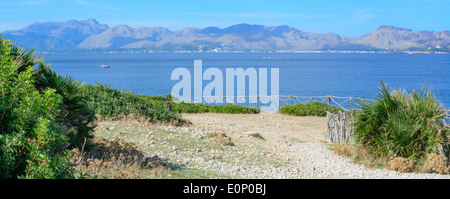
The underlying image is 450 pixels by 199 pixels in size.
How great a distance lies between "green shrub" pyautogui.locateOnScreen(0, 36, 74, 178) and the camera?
176 inches

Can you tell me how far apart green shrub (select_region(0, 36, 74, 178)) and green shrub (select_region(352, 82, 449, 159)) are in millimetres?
7382

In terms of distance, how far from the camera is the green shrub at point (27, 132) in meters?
4.46

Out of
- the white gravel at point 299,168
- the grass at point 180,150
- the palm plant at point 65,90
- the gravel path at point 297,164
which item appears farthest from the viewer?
the gravel path at point 297,164

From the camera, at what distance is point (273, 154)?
1035 cm

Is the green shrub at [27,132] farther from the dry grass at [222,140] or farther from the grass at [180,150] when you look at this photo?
the dry grass at [222,140]

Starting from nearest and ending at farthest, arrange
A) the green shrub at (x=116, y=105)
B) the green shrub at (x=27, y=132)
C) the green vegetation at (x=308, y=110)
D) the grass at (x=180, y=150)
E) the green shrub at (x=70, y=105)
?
the green shrub at (x=27, y=132) → the green shrub at (x=70, y=105) → the grass at (x=180, y=150) → the green shrub at (x=116, y=105) → the green vegetation at (x=308, y=110)

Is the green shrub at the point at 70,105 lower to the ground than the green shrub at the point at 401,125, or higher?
higher

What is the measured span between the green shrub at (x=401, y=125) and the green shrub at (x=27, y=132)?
7.38 meters

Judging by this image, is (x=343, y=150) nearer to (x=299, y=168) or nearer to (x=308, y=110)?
(x=299, y=168)

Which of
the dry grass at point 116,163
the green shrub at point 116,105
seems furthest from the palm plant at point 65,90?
the green shrub at point 116,105

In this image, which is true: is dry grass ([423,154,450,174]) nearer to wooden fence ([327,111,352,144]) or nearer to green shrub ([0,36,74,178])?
wooden fence ([327,111,352,144])

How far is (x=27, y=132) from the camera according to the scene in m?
4.79

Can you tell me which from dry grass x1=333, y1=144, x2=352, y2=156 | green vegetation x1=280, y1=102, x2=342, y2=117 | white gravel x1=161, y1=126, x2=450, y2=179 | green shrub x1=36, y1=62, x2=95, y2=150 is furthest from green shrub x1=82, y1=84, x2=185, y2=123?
green vegetation x1=280, y1=102, x2=342, y2=117
